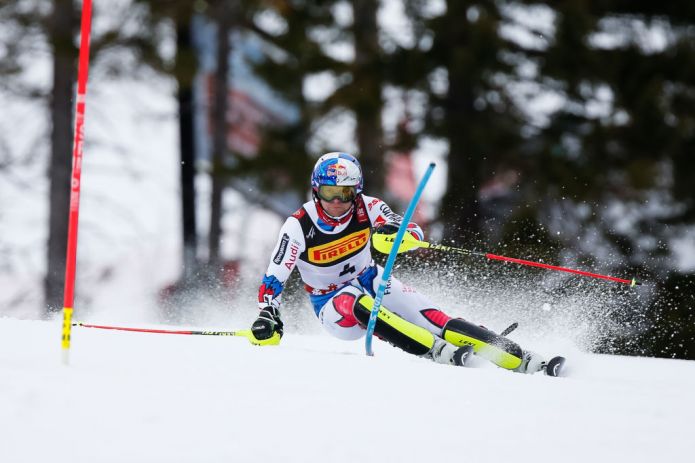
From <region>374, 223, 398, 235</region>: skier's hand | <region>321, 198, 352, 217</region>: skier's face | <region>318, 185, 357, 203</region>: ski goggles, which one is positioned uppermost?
<region>318, 185, 357, 203</region>: ski goggles

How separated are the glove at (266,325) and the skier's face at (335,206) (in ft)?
2.57

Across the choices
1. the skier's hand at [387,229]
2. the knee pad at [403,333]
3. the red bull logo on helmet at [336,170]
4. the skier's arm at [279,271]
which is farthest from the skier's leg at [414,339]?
the red bull logo on helmet at [336,170]

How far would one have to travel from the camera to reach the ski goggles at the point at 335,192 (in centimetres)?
660

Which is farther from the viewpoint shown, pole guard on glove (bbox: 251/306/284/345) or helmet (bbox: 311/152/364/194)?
helmet (bbox: 311/152/364/194)

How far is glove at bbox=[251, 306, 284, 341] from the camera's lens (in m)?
6.27

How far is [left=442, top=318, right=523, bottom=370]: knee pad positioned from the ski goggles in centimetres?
111

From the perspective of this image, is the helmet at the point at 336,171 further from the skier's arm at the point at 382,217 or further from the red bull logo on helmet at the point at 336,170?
the skier's arm at the point at 382,217

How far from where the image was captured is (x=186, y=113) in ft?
54.6

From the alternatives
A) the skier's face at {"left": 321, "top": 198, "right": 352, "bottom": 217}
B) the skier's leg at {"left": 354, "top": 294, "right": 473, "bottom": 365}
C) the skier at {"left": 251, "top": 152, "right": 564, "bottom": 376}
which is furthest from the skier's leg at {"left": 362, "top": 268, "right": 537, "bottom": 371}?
the skier's face at {"left": 321, "top": 198, "right": 352, "bottom": 217}

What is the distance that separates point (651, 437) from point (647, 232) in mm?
9312

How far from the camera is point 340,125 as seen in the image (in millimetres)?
15781

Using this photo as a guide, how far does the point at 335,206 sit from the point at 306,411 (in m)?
2.80

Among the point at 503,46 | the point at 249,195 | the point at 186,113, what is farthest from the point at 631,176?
the point at 186,113

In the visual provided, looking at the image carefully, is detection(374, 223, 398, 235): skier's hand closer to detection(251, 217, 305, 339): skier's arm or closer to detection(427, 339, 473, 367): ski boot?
detection(251, 217, 305, 339): skier's arm
